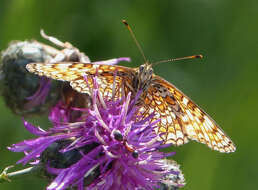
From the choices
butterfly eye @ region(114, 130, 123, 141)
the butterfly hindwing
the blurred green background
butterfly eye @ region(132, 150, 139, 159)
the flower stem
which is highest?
the blurred green background

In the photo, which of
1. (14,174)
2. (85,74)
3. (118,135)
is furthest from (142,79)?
(14,174)

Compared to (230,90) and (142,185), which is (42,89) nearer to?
(142,185)

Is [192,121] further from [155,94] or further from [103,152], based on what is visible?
[103,152]

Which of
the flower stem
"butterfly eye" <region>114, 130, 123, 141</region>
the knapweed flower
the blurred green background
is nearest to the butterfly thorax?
the knapweed flower

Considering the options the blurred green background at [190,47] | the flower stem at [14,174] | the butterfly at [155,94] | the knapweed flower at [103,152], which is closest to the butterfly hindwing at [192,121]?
the butterfly at [155,94]

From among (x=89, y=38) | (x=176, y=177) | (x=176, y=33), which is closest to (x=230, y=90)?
(x=176, y=33)

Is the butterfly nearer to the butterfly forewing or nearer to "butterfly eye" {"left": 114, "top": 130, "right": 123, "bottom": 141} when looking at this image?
the butterfly forewing

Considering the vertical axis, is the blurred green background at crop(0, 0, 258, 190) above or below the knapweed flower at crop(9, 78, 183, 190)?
above

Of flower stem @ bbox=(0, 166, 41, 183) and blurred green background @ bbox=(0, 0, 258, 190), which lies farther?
blurred green background @ bbox=(0, 0, 258, 190)
